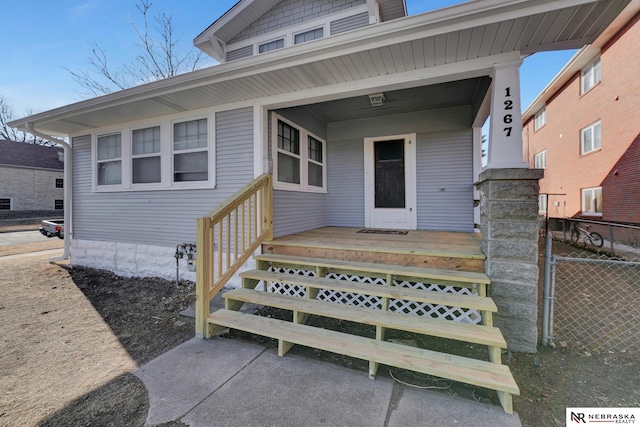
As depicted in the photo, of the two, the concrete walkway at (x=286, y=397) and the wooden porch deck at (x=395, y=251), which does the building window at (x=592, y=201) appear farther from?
the concrete walkway at (x=286, y=397)

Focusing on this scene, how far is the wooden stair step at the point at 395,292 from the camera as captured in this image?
7.46 feet

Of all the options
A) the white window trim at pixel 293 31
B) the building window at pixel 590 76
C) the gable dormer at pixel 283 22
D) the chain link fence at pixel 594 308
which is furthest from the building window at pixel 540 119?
the white window trim at pixel 293 31

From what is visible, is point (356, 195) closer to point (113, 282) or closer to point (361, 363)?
point (361, 363)

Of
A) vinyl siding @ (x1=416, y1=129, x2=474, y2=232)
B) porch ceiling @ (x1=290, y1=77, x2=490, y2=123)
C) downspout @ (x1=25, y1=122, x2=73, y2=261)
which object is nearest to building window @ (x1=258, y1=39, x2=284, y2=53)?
porch ceiling @ (x1=290, y1=77, x2=490, y2=123)

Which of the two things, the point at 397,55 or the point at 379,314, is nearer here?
the point at 379,314

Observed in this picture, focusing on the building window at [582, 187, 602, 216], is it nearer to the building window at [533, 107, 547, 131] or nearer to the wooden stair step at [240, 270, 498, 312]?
the building window at [533, 107, 547, 131]

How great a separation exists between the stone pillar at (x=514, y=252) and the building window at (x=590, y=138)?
10469mm

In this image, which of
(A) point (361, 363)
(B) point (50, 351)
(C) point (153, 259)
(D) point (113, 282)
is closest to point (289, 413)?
(A) point (361, 363)

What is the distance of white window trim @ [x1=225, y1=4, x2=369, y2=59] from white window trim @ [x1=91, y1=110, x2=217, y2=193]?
259 cm

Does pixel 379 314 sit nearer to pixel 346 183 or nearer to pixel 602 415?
pixel 602 415

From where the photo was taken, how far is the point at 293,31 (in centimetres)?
582

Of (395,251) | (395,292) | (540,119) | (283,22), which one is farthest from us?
(540,119)

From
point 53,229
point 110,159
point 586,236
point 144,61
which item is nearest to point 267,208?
point 110,159

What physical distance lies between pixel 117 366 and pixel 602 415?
3.61 metres
